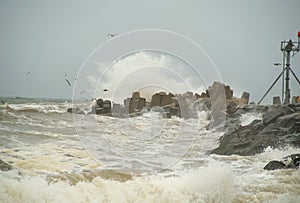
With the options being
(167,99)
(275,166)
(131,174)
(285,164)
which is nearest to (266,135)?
(285,164)

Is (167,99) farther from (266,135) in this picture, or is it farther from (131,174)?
(131,174)

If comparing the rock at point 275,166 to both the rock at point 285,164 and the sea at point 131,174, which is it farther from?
the sea at point 131,174

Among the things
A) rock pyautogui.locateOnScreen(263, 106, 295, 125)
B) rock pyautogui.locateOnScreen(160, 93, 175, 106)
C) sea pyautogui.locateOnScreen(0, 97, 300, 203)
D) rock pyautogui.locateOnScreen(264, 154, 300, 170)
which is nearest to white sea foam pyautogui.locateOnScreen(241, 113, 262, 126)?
rock pyautogui.locateOnScreen(263, 106, 295, 125)

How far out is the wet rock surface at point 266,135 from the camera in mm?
8172

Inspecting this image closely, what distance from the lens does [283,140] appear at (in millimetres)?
8328

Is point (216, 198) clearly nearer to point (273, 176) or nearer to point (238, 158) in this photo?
point (273, 176)

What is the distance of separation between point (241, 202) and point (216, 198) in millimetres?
335

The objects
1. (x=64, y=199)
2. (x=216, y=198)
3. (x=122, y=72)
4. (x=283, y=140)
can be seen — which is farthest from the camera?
(x=283, y=140)

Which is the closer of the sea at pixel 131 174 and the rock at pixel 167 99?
the sea at pixel 131 174

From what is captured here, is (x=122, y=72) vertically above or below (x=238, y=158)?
above

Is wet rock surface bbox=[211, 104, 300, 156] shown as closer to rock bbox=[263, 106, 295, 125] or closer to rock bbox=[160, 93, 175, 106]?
rock bbox=[263, 106, 295, 125]

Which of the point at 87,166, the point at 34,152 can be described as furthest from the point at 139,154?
the point at 34,152

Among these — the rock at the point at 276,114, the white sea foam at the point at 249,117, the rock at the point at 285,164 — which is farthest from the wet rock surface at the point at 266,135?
the white sea foam at the point at 249,117

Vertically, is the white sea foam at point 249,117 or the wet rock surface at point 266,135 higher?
the white sea foam at point 249,117
